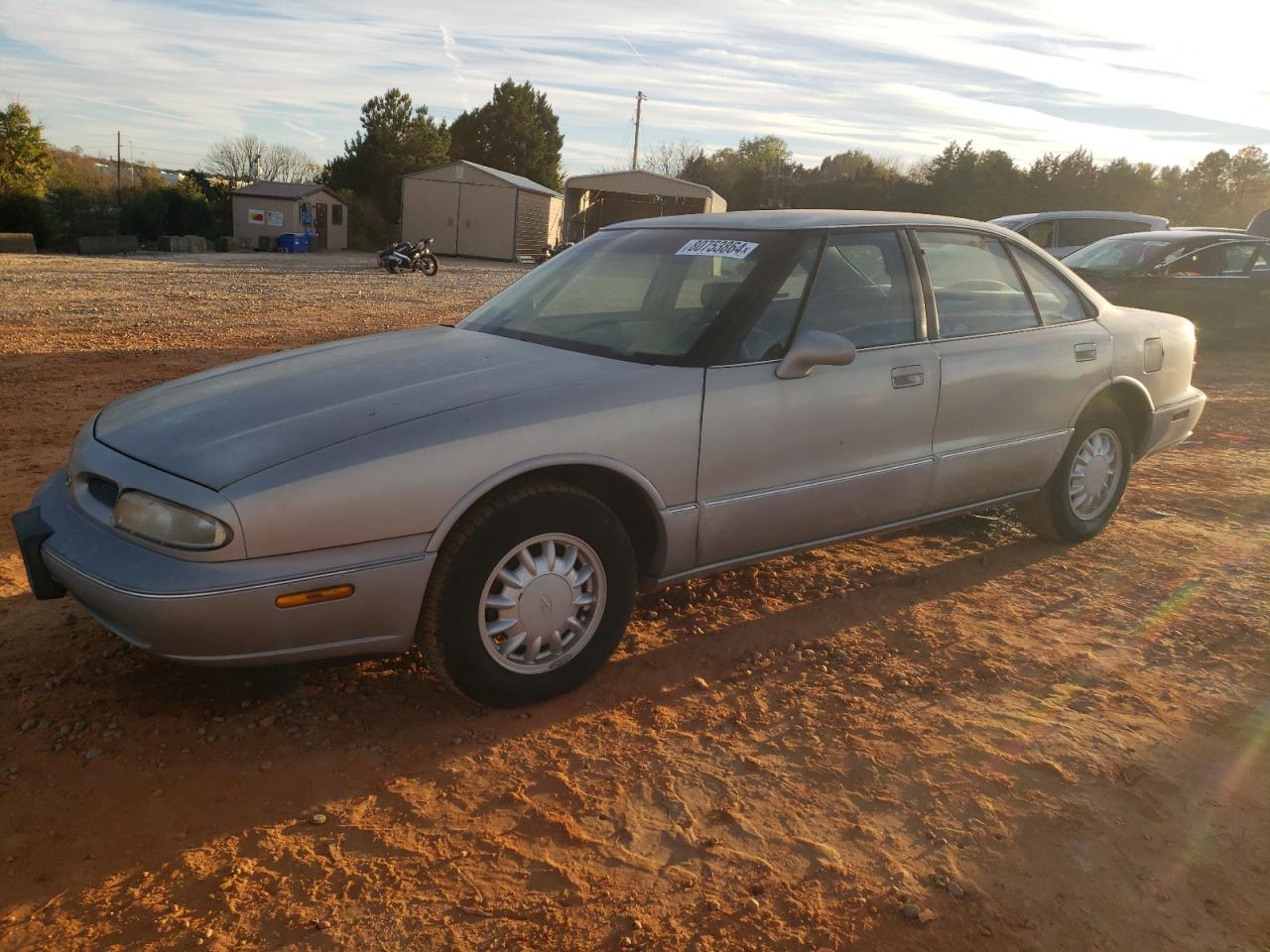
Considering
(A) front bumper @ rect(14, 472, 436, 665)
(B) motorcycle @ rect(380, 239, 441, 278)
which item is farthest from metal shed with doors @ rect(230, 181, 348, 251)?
(A) front bumper @ rect(14, 472, 436, 665)

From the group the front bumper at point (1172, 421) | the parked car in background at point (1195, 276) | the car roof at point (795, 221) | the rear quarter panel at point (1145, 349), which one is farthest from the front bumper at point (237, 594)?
the parked car in background at point (1195, 276)

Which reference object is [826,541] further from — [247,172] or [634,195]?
[247,172]

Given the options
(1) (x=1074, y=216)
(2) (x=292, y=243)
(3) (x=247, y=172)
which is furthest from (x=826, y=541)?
(3) (x=247, y=172)

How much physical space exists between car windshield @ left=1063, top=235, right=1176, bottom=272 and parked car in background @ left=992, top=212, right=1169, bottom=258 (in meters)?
2.46

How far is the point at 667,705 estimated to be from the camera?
3.29 meters

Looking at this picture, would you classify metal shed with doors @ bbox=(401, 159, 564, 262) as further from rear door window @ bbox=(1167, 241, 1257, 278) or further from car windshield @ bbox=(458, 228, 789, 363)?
car windshield @ bbox=(458, 228, 789, 363)

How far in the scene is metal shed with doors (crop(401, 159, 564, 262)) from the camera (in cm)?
3638

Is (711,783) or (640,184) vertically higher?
(640,184)

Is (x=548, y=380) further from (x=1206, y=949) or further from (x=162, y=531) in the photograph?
(x=1206, y=949)

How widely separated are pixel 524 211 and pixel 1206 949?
120 ft

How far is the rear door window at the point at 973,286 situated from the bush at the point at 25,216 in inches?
1197

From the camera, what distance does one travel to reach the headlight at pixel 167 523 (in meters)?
2.62

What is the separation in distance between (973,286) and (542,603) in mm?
2579

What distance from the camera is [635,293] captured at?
4176 mm
